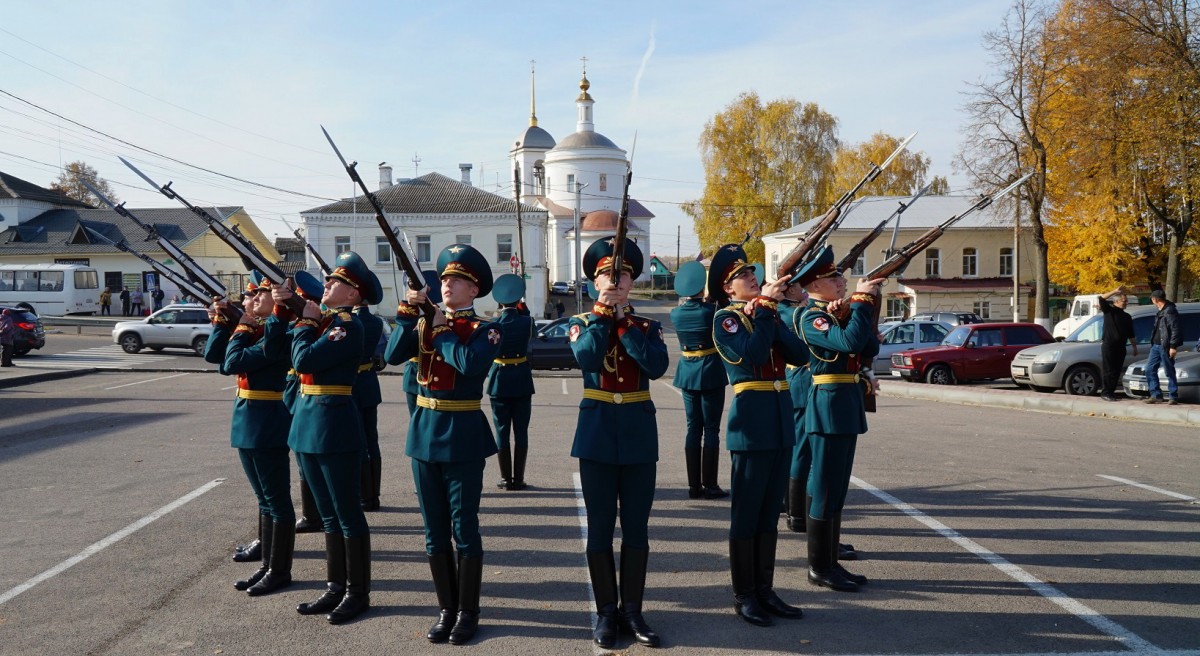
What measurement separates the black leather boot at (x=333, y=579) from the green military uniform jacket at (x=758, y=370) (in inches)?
89.9

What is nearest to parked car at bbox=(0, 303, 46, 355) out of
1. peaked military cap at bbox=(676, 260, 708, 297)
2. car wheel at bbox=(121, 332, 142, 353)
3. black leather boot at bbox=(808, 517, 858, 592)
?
car wheel at bbox=(121, 332, 142, 353)

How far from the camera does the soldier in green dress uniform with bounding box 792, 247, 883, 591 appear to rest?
18.2 feet

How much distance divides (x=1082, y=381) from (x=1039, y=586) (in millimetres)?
12710

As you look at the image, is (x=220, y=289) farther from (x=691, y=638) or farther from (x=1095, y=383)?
(x=1095, y=383)

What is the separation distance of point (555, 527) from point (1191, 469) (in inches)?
271

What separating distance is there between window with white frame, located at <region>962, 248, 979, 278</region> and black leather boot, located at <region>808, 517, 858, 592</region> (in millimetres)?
46635

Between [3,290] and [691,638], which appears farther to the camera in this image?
[3,290]

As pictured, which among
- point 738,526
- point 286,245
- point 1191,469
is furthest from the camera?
point 286,245

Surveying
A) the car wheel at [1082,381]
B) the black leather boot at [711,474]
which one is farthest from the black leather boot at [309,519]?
the car wheel at [1082,381]

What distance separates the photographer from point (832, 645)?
15.5ft

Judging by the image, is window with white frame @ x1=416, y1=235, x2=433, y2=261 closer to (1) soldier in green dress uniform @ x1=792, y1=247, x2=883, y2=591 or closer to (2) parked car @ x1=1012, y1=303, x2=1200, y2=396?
(2) parked car @ x1=1012, y1=303, x2=1200, y2=396

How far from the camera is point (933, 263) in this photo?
48969 millimetres

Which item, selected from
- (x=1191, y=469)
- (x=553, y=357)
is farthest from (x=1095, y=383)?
(x=553, y=357)

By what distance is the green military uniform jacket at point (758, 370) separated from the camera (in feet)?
16.4
